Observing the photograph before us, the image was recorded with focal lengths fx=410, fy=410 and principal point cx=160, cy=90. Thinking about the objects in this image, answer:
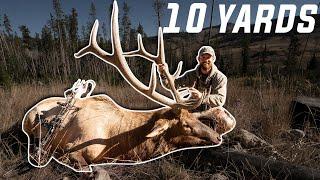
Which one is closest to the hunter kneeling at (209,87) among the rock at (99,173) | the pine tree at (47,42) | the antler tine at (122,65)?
the antler tine at (122,65)

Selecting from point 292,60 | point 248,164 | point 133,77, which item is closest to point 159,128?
point 133,77

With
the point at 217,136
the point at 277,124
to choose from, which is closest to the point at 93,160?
the point at 217,136

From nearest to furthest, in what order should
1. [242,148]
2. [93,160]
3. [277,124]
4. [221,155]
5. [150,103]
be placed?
[93,160], [150,103], [221,155], [242,148], [277,124]

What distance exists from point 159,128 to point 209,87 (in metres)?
0.86

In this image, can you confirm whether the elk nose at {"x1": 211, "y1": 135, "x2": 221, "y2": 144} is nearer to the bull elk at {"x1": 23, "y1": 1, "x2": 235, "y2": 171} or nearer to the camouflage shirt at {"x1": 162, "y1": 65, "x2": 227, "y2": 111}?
the bull elk at {"x1": 23, "y1": 1, "x2": 235, "y2": 171}

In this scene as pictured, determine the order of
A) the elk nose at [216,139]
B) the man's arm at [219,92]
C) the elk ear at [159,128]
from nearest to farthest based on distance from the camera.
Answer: the elk ear at [159,128]
the elk nose at [216,139]
the man's arm at [219,92]

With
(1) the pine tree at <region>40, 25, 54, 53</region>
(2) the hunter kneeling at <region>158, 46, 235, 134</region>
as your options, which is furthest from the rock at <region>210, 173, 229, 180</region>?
(1) the pine tree at <region>40, 25, 54, 53</region>

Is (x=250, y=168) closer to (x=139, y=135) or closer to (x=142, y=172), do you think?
(x=142, y=172)

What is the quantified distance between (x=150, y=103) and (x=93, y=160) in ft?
2.80

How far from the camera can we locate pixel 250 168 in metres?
4.46

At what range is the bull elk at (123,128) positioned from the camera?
3525 millimetres

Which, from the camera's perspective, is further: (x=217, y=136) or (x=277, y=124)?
(x=277, y=124)

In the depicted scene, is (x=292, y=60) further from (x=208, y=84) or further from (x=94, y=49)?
(x=94, y=49)

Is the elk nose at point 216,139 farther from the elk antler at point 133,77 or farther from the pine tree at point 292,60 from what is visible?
the pine tree at point 292,60
